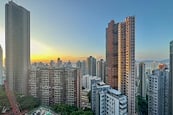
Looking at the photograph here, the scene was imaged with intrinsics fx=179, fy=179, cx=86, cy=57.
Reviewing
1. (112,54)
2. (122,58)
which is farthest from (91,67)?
(122,58)

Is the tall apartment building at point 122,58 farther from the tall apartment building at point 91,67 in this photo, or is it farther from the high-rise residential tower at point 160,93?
the tall apartment building at point 91,67

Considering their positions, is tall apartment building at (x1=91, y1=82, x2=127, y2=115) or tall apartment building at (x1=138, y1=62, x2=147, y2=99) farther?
tall apartment building at (x1=138, y1=62, x2=147, y2=99)

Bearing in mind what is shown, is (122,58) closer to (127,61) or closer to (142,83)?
(127,61)

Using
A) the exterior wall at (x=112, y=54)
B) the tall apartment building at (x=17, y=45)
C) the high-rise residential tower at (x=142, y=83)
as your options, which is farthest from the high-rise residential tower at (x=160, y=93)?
the tall apartment building at (x=17, y=45)

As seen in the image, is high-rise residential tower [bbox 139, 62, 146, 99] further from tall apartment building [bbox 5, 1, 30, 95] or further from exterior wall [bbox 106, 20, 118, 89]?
tall apartment building [bbox 5, 1, 30, 95]

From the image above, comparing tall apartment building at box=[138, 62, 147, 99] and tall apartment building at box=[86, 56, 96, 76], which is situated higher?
tall apartment building at box=[86, 56, 96, 76]

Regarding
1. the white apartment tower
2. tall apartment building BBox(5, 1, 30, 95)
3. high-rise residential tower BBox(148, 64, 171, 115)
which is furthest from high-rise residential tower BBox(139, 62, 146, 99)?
tall apartment building BBox(5, 1, 30, 95)

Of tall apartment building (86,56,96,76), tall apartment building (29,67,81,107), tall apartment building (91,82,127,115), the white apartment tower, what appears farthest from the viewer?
tall apartment building (86,56,96,76)
